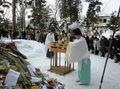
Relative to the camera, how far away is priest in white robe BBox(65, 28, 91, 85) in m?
4.59

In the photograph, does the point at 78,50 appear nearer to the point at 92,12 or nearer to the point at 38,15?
the point at 92,12

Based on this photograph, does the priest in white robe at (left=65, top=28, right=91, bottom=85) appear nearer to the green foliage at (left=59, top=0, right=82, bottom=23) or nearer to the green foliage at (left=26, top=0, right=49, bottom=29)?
the green foliage at (left=59, top=0, right=82, bottom=23)

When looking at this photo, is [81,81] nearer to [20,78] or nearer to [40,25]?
[20,78]

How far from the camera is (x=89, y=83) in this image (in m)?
4.88

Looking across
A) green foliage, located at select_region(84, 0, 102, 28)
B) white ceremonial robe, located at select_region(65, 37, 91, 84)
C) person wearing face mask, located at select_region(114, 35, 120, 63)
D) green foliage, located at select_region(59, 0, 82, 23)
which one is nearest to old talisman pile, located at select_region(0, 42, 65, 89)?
white ceremonial robe, located at select_region(65, 37, 91, 84)

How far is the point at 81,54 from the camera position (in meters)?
4.62

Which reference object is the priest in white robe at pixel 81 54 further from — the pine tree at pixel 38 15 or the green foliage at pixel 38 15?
the green foliage at pixel 38 15

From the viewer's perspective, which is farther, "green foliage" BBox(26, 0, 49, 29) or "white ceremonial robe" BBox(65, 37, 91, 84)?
"green foliage" BBox(26, 0, 49, 29)

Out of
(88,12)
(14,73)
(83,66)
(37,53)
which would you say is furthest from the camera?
(88,12)

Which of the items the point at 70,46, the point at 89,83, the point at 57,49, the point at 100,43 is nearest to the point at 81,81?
the point at 89,83

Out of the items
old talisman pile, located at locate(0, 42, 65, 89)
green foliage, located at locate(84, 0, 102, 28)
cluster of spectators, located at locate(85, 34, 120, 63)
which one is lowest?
cluster of spectators, located at locate(85, 34, 120, 63)

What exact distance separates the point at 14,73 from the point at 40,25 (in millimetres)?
22381

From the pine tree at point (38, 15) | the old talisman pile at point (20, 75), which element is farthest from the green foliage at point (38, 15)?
the old talisman pile at point (20, 75)

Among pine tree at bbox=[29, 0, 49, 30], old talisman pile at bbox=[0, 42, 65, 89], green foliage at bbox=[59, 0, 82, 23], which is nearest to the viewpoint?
old talisman pile at bbox=[0, 42, 65, 89]
